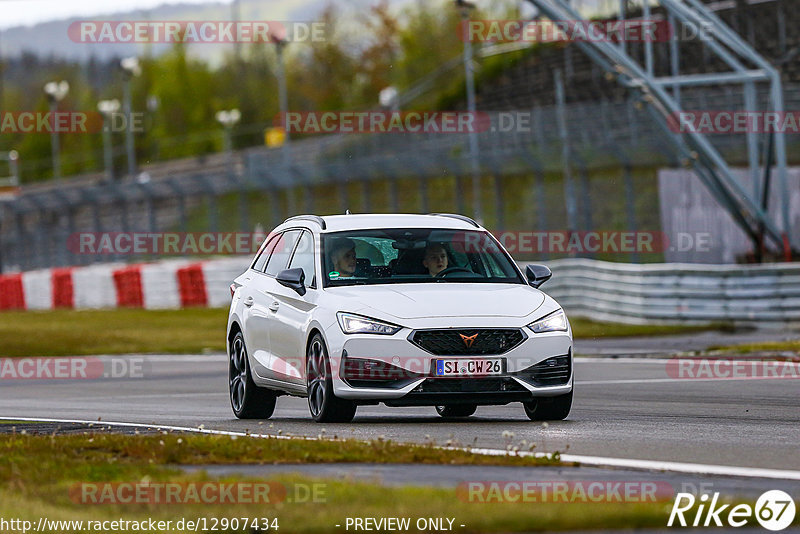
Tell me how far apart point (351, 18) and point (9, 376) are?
→ 3568 inches

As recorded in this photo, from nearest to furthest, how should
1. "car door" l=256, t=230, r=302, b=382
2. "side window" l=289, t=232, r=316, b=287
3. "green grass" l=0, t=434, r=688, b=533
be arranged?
"green grass" l=0, t=434, r=688, b=533 < "side window" l=289, t=232, r=316, b=287 < "car door" l=256, t=230, r=302, b=382

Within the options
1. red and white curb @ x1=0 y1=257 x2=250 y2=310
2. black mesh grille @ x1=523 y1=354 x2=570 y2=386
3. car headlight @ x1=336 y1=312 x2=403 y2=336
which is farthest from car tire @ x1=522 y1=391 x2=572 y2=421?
red and white curb @ x1=0 y1=257 x2=250 y2=310

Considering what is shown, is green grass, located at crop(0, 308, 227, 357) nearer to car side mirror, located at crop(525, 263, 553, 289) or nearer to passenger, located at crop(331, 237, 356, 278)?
passenger, located at crop(331, 237, 356, 278)

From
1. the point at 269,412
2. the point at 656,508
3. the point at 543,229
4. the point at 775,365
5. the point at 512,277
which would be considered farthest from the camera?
the point at 543,229

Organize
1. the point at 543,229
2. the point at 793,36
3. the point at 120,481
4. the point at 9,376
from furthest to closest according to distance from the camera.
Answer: the point at 793,36 < the point at 543,229 < the point at 9,376 < the point at 120,481

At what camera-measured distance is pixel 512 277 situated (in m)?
12.5

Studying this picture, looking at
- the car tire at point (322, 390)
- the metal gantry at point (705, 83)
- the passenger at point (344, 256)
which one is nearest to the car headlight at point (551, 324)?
the car tire at point (322, 390)

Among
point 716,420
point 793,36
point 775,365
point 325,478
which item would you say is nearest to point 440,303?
point 716,420

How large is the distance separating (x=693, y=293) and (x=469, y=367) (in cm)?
1629

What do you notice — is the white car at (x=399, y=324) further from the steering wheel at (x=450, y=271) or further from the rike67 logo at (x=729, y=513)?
the rike67 logo at (x=729, y=513)

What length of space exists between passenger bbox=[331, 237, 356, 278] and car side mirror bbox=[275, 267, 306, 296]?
0.25 metres

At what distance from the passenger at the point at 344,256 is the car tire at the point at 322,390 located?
595 mm

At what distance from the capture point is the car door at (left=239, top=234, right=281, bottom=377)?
1293 cm

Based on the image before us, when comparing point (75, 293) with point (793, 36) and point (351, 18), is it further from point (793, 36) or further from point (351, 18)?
point (351, 18)
